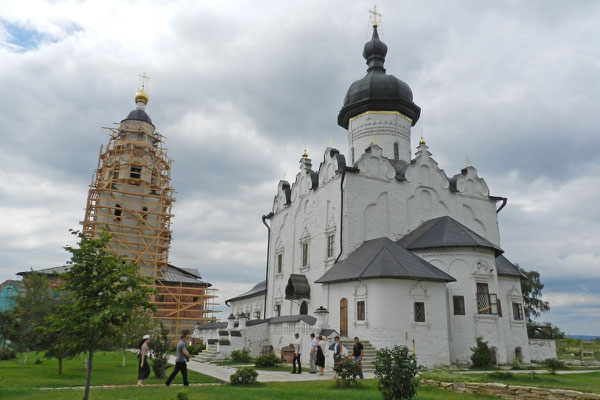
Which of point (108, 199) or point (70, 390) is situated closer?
point (70, 390)

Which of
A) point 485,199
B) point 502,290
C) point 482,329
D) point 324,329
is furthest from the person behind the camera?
point 485,199

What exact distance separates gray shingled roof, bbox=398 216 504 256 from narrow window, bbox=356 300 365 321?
14.1 feet

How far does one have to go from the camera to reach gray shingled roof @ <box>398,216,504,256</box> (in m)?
20.8

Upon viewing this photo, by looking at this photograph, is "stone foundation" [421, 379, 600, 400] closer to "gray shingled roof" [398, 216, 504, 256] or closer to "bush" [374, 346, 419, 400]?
"bush" [374, 346, 419, 400]

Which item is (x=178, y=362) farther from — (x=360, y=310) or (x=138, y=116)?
(x=138, y=116)

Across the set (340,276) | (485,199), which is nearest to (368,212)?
(340,276)

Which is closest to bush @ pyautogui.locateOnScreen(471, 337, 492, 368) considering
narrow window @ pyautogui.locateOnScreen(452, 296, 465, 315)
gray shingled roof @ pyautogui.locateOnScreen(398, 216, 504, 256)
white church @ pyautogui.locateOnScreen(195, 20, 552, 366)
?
white church @ pyautogui.locateOnScreen(195, 20, 552, 366)

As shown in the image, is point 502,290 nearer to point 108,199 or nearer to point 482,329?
point 482,329

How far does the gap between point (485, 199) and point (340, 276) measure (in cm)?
1247

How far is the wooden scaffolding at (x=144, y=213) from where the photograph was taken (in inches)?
1533

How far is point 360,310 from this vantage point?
1925 cm

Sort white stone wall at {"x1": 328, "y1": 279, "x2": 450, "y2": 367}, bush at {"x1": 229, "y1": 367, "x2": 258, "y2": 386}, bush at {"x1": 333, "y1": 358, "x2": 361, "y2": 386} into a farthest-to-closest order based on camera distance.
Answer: white stone wall at {"x1": 328, "y1": 279, "x2": 450, "y2": 367} < bush at {"x1": 229, "y1": 367, "x2": 258, "y2": 386} < bush at {"x1": 333, "y1": 358, "x2": 361, "y2": 386}

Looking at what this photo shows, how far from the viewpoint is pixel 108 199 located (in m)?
39.8

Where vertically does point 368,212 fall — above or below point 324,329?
above
